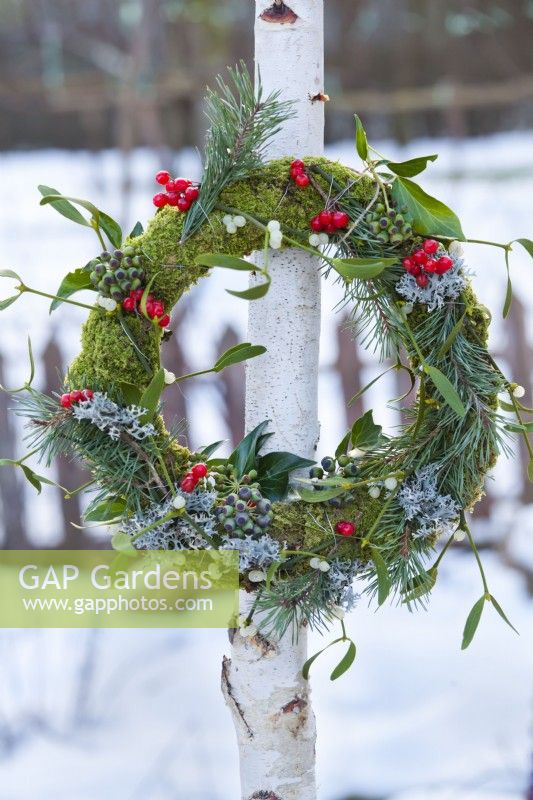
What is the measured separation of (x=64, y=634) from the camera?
1.94 meters

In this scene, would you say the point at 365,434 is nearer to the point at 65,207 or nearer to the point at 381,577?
the point at 381,577

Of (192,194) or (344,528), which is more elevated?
(192,194)

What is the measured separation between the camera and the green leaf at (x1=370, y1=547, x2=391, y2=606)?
27.3 inches

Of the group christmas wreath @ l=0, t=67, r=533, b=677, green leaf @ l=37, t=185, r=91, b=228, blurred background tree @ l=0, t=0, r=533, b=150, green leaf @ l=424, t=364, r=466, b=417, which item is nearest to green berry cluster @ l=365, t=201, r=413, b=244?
christmas wreath @ l=0, t=67, r=533, b=677

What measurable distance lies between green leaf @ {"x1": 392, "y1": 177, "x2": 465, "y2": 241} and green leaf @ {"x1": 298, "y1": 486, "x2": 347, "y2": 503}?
218mm

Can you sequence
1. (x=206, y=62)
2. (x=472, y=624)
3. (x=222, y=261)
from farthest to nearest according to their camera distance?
(x=206, y=62), (x=472, y=624), (x=222, y=261)

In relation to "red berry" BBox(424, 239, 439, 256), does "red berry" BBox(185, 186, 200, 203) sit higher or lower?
higher

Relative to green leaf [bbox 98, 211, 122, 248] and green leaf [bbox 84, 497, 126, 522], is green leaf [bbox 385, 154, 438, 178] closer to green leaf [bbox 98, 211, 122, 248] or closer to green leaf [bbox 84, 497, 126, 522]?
green leaf [bbox 98, 211, 122, 248]

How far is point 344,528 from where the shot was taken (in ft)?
2.38

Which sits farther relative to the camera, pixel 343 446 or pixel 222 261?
pixel 343 446

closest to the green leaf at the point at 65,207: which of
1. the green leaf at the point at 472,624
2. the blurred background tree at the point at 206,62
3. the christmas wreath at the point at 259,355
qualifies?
the christmas wreath at the point at 259,355

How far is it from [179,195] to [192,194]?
0.01 metres

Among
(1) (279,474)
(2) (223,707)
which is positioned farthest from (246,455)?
(2) (223,707)

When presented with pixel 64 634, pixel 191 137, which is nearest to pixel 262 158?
pixel 64 634
